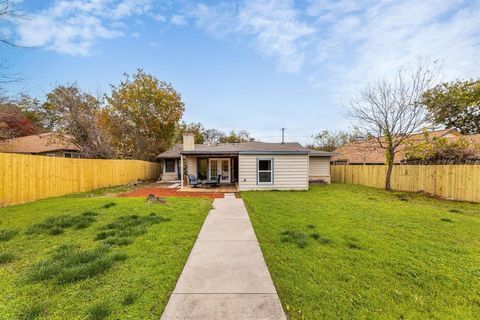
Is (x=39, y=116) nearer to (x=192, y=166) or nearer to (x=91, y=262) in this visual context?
(x=192, y=166)

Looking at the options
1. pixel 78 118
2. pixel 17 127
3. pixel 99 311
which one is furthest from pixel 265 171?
pixel 17 127

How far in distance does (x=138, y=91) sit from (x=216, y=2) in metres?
19.2

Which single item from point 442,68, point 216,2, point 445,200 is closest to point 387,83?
point 442,68

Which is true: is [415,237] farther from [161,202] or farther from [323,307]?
[161,202]

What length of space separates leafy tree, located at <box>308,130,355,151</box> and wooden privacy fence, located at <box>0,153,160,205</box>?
32127 mm

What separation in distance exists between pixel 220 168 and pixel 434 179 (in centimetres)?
1288

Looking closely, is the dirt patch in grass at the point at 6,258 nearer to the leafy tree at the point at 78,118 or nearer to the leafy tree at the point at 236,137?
the leafy tree at the point at 78,118

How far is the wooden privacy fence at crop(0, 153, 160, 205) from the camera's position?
26.8 ft

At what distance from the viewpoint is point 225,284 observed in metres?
3.01

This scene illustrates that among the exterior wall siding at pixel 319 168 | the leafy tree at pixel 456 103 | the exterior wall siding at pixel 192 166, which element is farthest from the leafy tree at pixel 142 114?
the leafy tree at pixel 456 103

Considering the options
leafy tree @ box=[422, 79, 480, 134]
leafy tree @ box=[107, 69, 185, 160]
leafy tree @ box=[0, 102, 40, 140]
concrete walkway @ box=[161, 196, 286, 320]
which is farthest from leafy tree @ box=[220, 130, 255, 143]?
concrete walkway @ box=[161, 196, 286, 320]

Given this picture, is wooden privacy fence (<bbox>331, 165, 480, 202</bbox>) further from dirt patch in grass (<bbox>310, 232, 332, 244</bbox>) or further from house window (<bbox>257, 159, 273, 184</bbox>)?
dirt patch in grass (<bbox>310, 232, 332, 244</bbox>)

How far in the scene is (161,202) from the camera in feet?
28.9

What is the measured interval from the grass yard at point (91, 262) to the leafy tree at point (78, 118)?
1405cm
